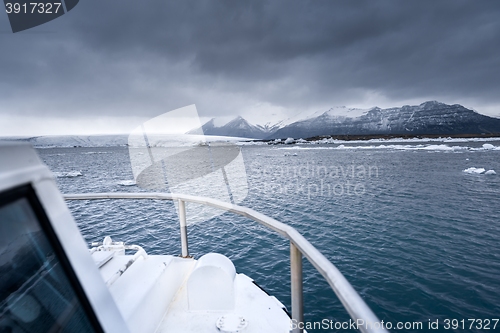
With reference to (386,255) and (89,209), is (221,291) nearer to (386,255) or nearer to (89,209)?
(386,255)

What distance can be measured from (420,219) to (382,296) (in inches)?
336

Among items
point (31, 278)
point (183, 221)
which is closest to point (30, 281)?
point (31, 278)

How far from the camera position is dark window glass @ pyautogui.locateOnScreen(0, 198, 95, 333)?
0.83 metres

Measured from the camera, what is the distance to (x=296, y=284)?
1950 millimetres

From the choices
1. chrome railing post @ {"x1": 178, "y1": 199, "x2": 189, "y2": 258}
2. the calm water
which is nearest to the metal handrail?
chrome railing post @ {"x1": 178, "y1": 199, "x2": 189, "y2": 258}

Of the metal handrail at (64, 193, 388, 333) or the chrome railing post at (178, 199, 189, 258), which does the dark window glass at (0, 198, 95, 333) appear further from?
the chrome railing post at (178, 199, 189, 258)

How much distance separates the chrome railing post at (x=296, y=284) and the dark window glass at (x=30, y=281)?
1.36 m

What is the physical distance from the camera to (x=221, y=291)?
310cm

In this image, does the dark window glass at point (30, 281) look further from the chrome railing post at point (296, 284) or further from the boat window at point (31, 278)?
the chrome railing post at point (296, 284)

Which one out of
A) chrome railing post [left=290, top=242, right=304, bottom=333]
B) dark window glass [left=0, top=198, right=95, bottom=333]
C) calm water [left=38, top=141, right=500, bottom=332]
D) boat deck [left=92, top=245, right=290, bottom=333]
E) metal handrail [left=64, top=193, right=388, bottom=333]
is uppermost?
dark window glass [left=0, top=198, right=95, bottom=333]

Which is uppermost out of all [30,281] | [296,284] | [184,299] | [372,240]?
[30,281]

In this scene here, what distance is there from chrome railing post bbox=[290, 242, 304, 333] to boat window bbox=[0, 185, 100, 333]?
1.36 m

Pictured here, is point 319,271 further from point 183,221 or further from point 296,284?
point 183,221

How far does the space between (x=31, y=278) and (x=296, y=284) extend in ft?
5.34
